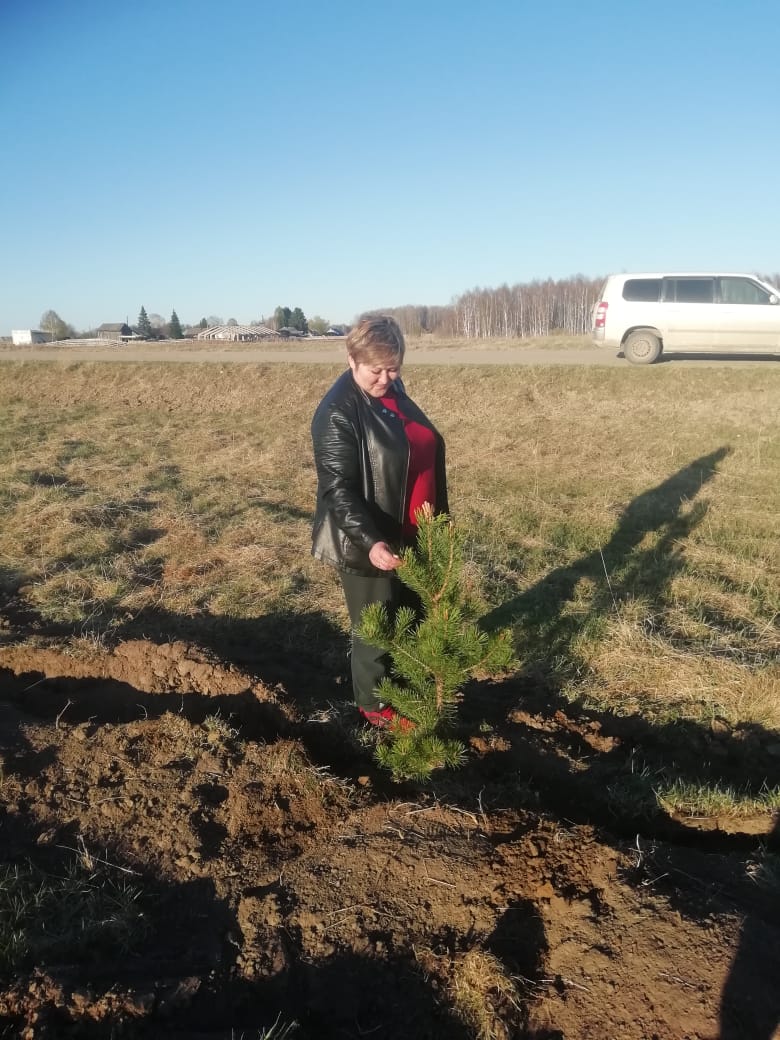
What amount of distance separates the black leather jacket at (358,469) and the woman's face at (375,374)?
0.15 ft

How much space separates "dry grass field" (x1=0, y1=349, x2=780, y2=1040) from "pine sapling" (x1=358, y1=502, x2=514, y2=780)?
25 cm

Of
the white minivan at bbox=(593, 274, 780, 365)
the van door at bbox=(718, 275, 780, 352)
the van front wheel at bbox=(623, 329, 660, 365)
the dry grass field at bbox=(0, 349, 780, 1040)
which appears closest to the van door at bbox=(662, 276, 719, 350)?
the white minivan at bbox=(593, 274, 780, 365)

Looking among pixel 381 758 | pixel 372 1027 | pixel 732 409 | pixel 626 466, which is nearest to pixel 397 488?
pixel 381 758

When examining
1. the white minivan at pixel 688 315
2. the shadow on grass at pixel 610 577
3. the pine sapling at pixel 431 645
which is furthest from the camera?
the white minivan at pixel 688 315

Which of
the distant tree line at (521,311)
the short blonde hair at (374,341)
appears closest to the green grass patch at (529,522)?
the short blonde hair at (374,341)

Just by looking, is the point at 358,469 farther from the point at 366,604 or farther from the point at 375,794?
the point at 375,794

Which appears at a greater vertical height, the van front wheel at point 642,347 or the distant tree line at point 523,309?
the distant tree line at point 523,309

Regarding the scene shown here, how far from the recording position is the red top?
3.11 m

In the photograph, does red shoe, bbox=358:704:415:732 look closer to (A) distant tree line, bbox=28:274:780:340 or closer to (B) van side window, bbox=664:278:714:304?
(B) van side window, bbox=664:278:714:304

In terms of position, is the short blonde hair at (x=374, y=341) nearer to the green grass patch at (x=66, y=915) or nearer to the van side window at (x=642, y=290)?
the green grass patch at (x=66, y=915)

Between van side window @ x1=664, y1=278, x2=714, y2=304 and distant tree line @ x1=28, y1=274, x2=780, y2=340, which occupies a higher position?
distant tree line @ x1=28, y1=274, x2=780, y2=340

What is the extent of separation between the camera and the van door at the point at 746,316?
46.1 feet

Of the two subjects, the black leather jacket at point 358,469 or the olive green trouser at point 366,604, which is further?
the olive green trouser at point 366,604

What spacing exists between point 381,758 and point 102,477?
815 cm
